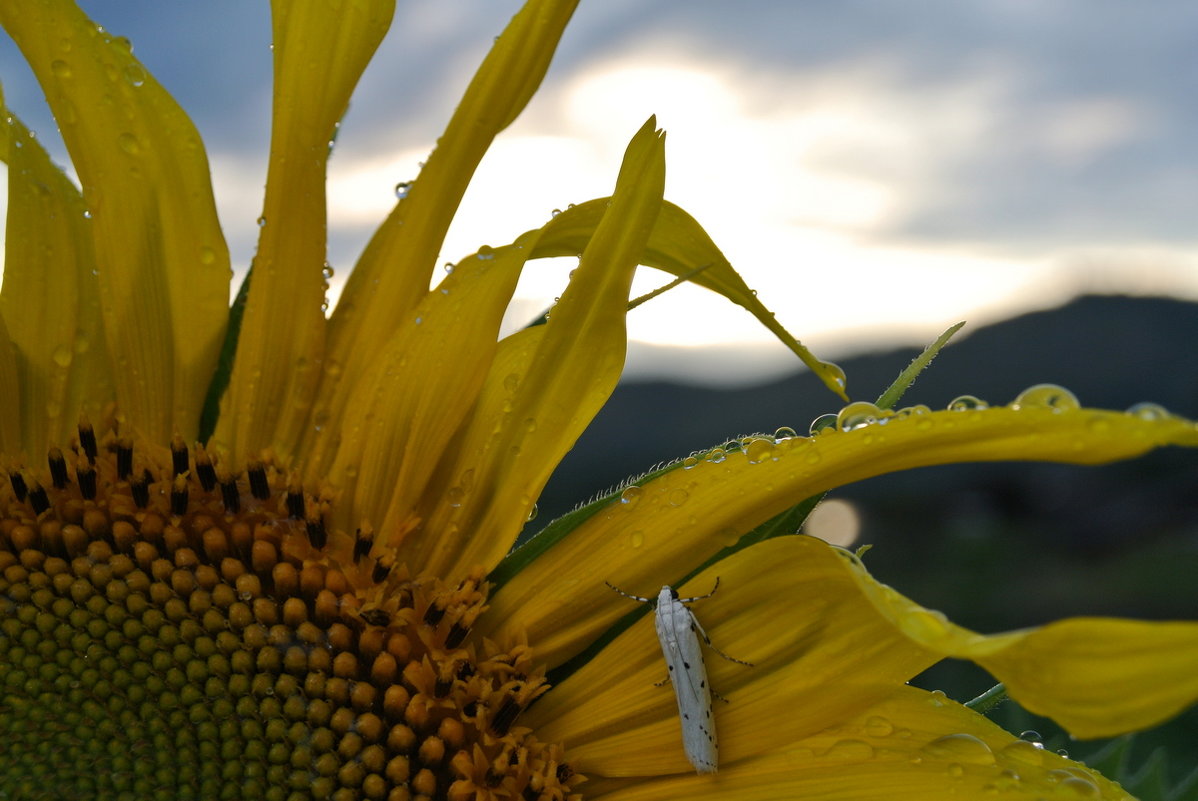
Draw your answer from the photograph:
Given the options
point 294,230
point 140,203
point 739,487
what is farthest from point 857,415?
point 140,203

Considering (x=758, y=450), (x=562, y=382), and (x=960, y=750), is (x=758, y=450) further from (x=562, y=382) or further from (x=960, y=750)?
(x=960, y=750)

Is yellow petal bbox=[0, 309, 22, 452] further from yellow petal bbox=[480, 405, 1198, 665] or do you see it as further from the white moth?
the white moth

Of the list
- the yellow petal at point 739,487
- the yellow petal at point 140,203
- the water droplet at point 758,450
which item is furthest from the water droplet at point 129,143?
the water droplet at point 758,450

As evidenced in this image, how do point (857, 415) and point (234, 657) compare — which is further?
point (234, 657)

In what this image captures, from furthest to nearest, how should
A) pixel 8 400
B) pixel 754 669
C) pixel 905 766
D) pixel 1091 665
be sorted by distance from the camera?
pixel 8 400, pixel 754 669, pixel 905 766, pixel 1091 665

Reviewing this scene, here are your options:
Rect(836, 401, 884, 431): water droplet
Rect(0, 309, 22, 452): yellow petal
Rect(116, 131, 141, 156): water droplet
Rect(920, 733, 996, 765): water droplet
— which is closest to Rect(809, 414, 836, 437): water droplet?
Rect(836, 401, 884, 431): water droplet

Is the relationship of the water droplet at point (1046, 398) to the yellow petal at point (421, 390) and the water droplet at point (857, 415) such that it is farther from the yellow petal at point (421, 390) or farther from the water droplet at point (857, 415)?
the yellow petal at point (421, 390)
